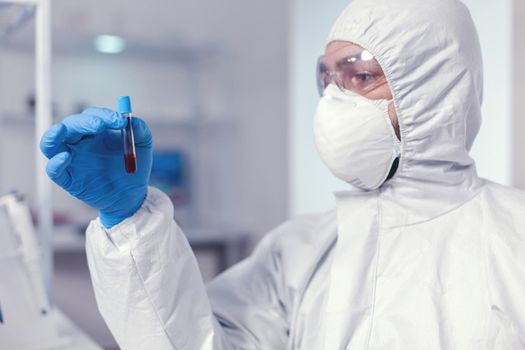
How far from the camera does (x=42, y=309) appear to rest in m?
1.25

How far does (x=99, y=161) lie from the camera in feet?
3.14

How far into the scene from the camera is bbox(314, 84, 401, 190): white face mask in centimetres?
110

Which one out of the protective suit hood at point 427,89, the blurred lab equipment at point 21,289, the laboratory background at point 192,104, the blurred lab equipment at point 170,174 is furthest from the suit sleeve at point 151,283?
the blurred lab equipment at point 170,174

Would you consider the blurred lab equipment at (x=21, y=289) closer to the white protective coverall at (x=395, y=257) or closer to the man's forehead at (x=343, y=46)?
the white protective coverall at (x=395, y=257)

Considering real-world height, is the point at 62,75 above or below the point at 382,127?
above

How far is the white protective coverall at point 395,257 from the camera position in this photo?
0.98 metres

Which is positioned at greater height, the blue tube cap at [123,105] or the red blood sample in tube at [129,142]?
the blue tube cap at [123,105]

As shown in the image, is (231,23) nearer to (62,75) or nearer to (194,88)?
(194,88)

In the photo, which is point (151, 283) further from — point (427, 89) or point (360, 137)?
point (427, 89)

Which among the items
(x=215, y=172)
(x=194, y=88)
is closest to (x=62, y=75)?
(x=194, y=88)

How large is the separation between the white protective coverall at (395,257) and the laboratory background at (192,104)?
1438 millimetres

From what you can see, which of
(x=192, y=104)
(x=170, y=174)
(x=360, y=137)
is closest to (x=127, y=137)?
(x=360, y=137)

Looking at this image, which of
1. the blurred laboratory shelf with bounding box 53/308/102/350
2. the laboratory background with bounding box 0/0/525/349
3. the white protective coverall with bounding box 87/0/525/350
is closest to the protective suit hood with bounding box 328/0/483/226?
the white protective coverall with bounding box 87/0/525/350

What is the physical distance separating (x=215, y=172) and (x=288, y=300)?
2.67 metres
